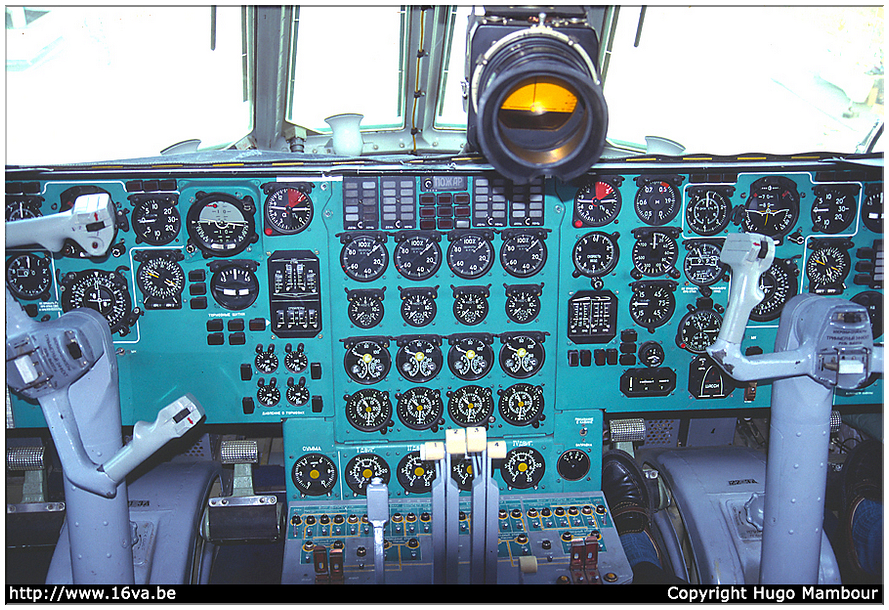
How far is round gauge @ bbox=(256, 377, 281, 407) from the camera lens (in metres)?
4.18

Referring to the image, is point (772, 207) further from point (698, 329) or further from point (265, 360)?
point (265, 360)

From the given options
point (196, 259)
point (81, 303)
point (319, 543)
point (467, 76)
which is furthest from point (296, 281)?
point (467, 76)

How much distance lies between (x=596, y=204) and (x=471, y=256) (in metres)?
0.78

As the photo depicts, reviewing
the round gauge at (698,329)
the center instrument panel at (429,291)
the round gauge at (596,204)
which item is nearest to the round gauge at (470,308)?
the center instrument panel at (429,291)

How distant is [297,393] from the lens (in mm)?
4207

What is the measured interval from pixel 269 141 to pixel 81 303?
6.14ft

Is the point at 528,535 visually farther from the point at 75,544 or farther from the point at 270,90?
the point at 270,90

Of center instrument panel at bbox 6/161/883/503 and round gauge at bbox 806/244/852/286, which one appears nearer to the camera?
center instrument panel at bbox 6/161/883/503

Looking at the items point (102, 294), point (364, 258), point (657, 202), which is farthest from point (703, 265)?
point (102, 294)

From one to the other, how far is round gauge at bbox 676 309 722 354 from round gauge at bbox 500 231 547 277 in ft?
3.19

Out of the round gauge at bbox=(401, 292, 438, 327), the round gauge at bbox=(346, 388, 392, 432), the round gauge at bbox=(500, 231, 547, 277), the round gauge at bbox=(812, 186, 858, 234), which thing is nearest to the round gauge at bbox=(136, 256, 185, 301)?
the round gauge at bbox=(346, 388, 392, 432)

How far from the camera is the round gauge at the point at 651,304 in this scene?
13.6 ft

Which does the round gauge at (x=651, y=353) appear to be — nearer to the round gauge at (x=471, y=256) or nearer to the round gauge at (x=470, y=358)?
the round gauge at (x=470, y=358)

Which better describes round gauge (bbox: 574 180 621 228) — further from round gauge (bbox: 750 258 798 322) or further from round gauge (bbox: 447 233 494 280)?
round gauge (bbox: 750 258 798 322)
